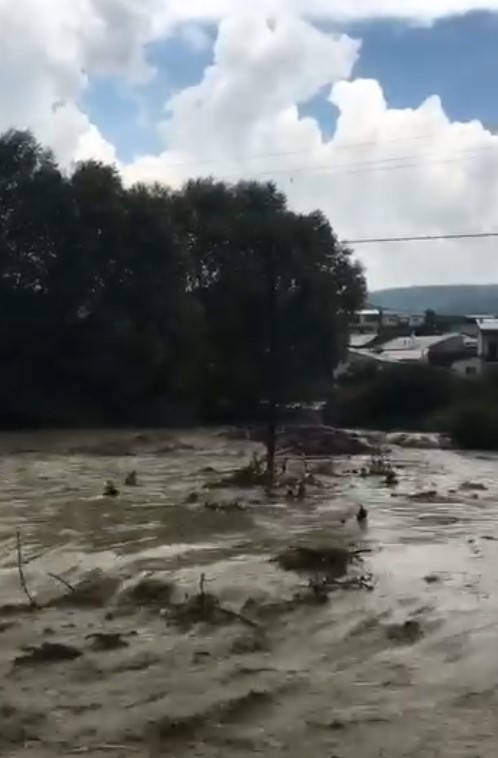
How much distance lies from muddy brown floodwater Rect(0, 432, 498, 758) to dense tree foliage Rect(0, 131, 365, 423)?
22.8m

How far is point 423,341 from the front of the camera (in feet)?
228

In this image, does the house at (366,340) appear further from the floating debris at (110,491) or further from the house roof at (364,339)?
the floating debris at (110,491)

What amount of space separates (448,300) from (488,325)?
86.1 ft

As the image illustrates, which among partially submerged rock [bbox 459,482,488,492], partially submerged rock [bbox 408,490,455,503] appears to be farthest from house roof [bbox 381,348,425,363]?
Answer: partially submerged rock [bbox 408,490,455,503]

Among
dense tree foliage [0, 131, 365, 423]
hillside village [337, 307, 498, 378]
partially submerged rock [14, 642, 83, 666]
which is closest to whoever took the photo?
partially submerged rock [14, 642, 83, 666]

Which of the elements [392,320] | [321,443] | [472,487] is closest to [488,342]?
[392,320]

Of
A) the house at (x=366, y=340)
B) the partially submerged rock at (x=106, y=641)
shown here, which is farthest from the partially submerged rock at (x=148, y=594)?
the house at (x=366, y=340)

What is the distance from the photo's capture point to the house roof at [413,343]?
65.7 meters

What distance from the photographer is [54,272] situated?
128 ft

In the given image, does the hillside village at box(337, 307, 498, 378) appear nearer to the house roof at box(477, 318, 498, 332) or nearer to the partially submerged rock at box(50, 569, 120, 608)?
the house roof at box(477, 318, 498, 332)

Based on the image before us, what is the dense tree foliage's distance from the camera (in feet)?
128

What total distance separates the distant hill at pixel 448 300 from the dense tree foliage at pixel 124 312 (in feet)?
129

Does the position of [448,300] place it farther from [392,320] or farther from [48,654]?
[48,654]

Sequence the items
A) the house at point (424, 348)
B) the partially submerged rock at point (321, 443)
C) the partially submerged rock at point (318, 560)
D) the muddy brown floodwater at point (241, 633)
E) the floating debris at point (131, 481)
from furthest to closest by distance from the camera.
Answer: the house at point (424, 348)
the partially submerged rock at point (321, 443)
the floating debris at point (131, 481)
the partially submerged rock at point (318, 560)
the muddy brown floodwater at point (241, 633)
